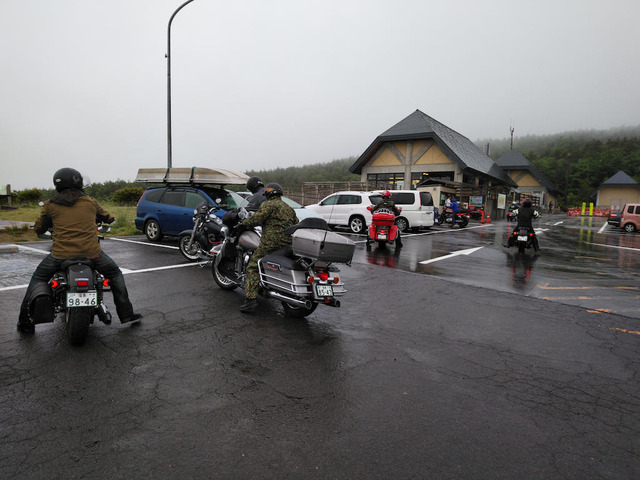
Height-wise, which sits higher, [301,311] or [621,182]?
[621,182]

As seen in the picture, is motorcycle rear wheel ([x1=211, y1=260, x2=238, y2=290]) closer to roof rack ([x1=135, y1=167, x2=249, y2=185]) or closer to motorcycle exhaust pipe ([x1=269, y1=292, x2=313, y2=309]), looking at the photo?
motorcycle exhaust pipe ([x1=269, y1=292, x2=313, y2=309])

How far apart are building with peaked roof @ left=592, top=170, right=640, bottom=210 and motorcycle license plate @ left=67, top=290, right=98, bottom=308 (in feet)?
245

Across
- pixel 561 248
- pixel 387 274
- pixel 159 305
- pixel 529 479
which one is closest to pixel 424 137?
pixel 561 248

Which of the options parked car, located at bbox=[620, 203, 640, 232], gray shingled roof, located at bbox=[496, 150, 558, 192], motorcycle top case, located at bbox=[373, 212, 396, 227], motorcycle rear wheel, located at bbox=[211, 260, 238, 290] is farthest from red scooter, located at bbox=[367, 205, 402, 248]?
gray shingled roof, located at bbox=[496, 150, 558, 192]

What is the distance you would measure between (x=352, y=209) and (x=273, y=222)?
12.5 m

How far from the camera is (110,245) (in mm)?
11477

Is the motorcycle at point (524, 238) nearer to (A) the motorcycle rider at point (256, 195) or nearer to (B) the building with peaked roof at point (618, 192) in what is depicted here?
(A) the motorcycle rider at point (256, 195)

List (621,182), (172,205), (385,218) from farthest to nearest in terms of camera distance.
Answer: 1. (621,182)
2. (385,218)
3. (172,205)

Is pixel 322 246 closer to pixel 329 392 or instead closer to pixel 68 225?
pixel 329 392

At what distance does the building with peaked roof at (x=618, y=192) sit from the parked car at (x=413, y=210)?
5869 centimetres

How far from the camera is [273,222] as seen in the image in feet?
17.7

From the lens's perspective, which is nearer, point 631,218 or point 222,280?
point 222,280

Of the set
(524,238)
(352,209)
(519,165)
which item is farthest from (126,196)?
(519,165)

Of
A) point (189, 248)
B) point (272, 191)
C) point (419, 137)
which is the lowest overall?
point (189, 248)
